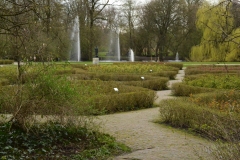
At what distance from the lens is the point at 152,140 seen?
24.2ft

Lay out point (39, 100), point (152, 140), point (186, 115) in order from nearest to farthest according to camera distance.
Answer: point (39, 100) → point (152, 140) → point (186, 115)

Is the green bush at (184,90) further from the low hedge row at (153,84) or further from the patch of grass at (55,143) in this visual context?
the patch of grass at (55,143)

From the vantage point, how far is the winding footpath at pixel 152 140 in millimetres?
6230

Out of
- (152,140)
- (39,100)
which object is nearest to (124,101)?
(152,140)

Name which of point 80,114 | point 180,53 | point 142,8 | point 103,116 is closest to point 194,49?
point 180,53

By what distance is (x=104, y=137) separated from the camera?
23.2 feet

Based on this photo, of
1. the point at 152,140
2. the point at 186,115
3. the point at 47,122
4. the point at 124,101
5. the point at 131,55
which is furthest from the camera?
the point at 131,55

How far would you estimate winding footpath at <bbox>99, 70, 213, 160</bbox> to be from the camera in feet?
20.4

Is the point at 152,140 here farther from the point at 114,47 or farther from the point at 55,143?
the point at 114,47

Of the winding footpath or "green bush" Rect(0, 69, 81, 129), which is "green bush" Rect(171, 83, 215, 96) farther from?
"green bush" Rect(0, 69, 81, 129)

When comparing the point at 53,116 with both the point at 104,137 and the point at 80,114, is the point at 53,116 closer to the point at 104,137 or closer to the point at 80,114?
the point at 80,114

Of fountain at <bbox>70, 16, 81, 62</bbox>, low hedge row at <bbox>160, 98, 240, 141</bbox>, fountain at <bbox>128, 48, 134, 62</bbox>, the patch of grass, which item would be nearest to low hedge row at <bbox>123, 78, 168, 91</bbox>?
low hedge row at <bbox>160, 98, 240, 141</bbox>

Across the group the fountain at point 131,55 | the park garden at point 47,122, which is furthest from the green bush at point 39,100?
the fountain at point 131,55

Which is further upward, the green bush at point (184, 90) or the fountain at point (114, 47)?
the fountain at point (114, 47)
